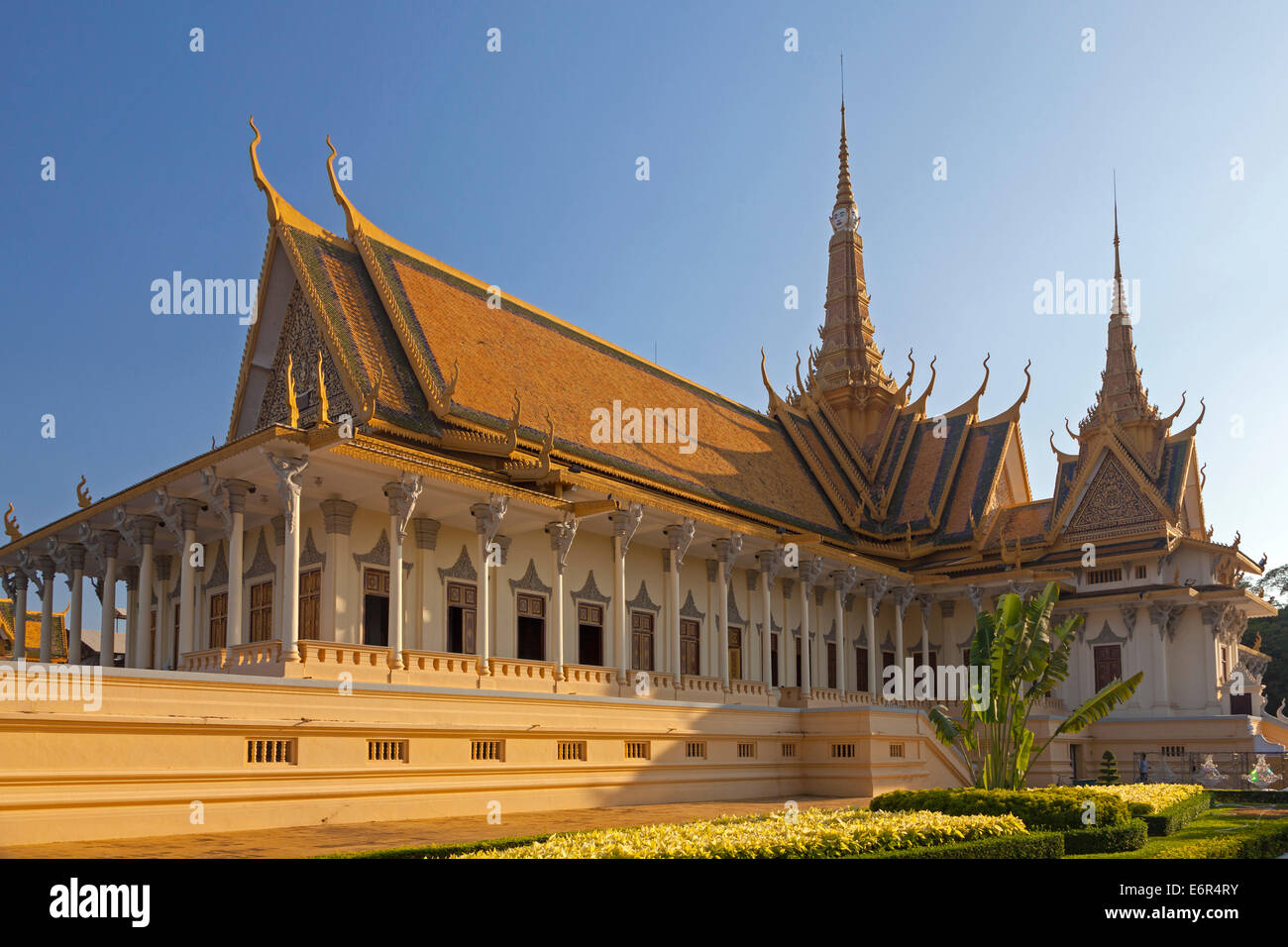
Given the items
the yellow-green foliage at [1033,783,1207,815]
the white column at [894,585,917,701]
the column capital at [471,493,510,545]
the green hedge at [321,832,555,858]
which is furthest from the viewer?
the white column at [894,585,917,701]

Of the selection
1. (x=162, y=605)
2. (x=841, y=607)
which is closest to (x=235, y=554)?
(x=162, y=605)

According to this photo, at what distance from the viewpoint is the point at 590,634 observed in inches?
896

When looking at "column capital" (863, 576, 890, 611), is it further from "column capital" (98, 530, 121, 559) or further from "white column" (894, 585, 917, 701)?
"column capital" (98, 530, 121, 559)

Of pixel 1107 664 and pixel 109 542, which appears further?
pixel 1107 664

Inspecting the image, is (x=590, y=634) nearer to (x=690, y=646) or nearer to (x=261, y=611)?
(x=690, y=646)

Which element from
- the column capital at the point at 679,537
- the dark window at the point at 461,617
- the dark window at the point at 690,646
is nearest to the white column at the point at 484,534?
the dark window at the point at 461,617

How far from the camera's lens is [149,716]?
38.5 feet

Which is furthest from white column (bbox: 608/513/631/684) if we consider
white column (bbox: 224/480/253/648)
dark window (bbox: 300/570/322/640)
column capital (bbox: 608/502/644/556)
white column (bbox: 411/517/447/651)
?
white column (bbox: 224/480/253/648)

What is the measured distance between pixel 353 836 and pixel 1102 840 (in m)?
7.50

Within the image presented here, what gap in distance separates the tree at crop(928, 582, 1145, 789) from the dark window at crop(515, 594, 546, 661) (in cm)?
738

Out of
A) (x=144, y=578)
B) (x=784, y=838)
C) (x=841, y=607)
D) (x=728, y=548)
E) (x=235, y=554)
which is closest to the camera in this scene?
(x=784, y=838)

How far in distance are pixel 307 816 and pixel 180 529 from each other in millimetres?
6750

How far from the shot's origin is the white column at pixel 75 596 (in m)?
20.1

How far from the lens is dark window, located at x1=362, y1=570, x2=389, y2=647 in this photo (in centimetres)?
1897
